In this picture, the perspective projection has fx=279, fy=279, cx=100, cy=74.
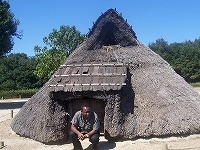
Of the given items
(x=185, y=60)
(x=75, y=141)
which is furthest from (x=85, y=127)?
(x=185, y=60)

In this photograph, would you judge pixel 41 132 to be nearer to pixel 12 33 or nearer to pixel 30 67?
pixel 12 33

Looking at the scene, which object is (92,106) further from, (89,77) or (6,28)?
(6,28)

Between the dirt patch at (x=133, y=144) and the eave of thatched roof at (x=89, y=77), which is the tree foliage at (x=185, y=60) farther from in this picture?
the dirt patch at (x=133, y=144)

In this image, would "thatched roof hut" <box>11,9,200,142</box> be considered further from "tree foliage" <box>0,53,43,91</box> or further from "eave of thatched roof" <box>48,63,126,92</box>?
"tree foliage" <box>0,53,43,91</box>

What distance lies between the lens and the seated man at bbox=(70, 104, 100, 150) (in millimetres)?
8448

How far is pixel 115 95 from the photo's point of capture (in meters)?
9.51

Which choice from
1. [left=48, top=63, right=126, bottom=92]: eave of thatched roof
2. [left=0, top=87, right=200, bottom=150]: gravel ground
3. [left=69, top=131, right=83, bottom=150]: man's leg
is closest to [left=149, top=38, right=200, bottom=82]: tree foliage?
[left=48, top=63, right=126, bottom=92]: eave of thatched roof

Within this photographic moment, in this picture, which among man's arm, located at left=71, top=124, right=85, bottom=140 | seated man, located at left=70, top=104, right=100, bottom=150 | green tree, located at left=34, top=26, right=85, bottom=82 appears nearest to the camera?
man's arm, located at left=71, top=124, right=85, bottom=140

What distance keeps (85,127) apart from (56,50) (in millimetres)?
26527

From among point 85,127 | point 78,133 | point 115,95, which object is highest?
point 115,95

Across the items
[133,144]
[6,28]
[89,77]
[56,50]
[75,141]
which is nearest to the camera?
[75,141]

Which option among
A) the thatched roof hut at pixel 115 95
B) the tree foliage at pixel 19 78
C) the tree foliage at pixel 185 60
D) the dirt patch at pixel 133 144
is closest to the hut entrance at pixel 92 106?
the thatched roof hut at pixel 115 95

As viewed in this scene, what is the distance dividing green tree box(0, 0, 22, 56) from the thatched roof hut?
13910 mm

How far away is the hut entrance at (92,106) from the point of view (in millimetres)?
10095
